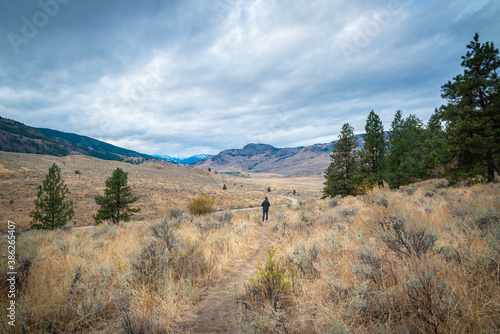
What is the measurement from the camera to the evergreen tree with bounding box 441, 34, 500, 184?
47.1ft

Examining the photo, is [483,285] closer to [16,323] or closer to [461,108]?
[16,323]

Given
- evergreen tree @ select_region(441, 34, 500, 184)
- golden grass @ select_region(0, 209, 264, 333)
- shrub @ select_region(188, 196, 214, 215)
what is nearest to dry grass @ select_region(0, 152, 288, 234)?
shrub @ select_region(188, 196, 214, 215)

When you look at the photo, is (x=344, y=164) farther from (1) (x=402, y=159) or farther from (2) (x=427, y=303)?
(2) (x=427, y=303)

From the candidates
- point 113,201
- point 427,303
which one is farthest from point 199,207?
point 427,303

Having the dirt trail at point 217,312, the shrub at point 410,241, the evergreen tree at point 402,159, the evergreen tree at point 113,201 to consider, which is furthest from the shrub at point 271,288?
the evergreen tree at point 402,159

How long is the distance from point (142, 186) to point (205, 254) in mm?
46218

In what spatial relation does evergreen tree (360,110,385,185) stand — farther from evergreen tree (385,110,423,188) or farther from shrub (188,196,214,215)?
shrub (188,196,214,215)

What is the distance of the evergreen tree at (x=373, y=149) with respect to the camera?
24688mm

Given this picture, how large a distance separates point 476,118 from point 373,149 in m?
10.7

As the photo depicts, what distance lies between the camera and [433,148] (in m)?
24.3

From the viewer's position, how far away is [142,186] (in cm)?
4559

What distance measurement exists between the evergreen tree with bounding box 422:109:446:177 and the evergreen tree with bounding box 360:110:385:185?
4476 mm

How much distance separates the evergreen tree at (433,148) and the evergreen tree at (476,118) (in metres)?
0.96

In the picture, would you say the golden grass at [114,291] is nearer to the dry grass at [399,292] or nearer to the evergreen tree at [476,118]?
the dry grass at [399,292]
